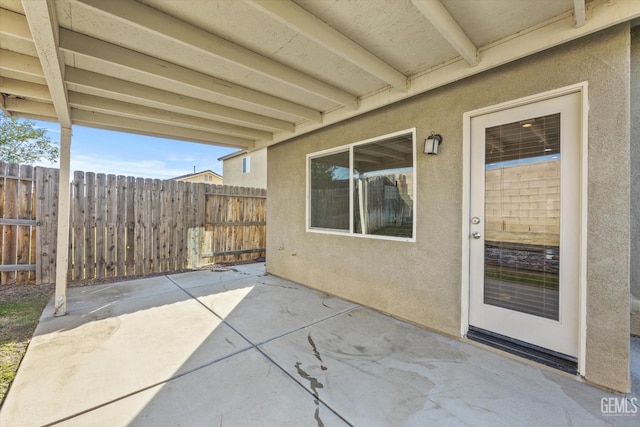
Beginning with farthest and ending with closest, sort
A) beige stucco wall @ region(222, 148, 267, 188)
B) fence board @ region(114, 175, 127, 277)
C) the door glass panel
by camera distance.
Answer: beige stucco wall @ region(222, 148, 267, 188), fence board @ region(114, 175, 127, 277), the door glass panel

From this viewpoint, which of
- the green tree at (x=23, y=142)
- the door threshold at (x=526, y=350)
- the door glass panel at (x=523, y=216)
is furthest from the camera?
the green tree at (x=23, y=142)

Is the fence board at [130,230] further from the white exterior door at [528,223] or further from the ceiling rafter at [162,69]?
the white exterior door at [528,223]

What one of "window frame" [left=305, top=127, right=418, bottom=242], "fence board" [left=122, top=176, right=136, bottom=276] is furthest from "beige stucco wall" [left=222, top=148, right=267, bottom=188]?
"window frame" [left=305, top=127, right=418, bottom=242]

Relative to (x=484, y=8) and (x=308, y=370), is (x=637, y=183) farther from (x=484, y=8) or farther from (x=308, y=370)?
(x=308, y=370)

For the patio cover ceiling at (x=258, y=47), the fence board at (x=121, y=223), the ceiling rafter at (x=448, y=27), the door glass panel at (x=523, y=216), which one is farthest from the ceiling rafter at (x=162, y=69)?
the fence board at (x=121, y=223)

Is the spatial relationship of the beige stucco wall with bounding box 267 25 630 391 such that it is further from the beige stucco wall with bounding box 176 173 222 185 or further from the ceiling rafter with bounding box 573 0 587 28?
the beige stucco wall with bounding box 176 173 222 185

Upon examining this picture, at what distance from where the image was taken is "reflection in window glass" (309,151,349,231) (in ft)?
13.5

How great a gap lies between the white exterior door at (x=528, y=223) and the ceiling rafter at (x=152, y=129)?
13.8 feet

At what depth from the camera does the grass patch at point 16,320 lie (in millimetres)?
2221

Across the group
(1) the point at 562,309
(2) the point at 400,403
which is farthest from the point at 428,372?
(1) the point at 562,309

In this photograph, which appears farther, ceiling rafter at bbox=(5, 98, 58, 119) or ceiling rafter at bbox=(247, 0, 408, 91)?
ceiling rafter at bbox=(5, 98, 58, 119)

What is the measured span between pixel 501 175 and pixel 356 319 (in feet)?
7.41

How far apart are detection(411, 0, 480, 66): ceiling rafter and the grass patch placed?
397 cm

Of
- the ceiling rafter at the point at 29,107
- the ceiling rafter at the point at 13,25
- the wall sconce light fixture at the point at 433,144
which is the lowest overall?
the wall sconce light fixture at the point at 433,144
